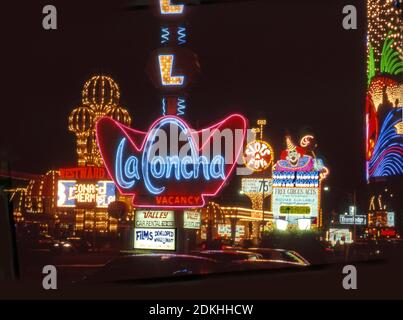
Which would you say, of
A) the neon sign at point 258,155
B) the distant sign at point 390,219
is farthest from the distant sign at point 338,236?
the distant sign at point 390,219

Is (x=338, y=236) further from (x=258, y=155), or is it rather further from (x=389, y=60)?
(x=389, y=60)

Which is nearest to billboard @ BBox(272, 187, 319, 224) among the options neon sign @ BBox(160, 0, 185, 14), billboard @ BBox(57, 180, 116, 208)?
billboard @ BBox(57, 180, 116, 208)

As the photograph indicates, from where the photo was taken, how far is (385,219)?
94.1 meters

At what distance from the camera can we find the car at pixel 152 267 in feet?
27.3

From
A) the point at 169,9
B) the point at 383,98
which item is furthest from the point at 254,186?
the point at 169,9

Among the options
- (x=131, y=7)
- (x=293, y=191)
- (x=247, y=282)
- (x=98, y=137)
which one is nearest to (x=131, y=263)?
(x=131, y=7)

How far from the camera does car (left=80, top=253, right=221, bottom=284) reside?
27.3 ft

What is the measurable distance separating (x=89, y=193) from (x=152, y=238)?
56.9 feet

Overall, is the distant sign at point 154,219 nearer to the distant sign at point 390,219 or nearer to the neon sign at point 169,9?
the neon sign at point 169,9

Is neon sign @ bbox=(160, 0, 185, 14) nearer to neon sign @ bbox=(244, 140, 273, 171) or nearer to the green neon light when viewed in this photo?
neon sign @ bbox=(244, 140, 273, 171)

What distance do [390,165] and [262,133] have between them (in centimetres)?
3116

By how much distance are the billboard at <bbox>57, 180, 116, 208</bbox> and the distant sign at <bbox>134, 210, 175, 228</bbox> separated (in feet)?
50.0

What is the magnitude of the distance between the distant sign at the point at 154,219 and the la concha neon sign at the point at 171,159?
339 millimetres

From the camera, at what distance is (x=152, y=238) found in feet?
68.0
